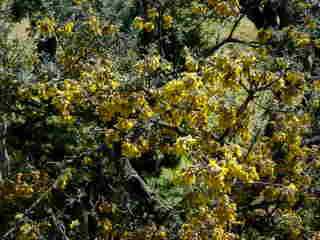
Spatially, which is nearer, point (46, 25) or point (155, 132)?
point (155, 132)

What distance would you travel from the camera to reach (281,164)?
587 cm

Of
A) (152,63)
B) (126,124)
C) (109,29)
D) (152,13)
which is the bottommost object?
(126,124)

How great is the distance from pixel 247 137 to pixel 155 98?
137 cm

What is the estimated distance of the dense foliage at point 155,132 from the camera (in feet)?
14.6

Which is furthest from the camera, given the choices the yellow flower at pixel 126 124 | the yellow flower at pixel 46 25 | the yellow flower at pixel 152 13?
the yellow flower at pixel 152 13

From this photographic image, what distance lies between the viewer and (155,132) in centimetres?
506

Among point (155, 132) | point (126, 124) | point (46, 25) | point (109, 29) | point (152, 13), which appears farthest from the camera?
point (109, 29)

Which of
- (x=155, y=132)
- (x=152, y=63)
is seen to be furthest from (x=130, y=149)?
(x=152, y=63)

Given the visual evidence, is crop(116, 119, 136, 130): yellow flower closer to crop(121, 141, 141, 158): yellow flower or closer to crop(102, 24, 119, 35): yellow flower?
crop(121, 141, 141, 158): yellow flower

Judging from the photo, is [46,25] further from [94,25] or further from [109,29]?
[109,29]

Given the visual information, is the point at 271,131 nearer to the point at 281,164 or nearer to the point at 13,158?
the point at 281,164

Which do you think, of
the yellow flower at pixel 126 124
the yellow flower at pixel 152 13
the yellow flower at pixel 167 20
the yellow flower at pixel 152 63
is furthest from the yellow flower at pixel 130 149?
the yellow flower at pixel 167 20

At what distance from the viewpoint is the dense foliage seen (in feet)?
14.6

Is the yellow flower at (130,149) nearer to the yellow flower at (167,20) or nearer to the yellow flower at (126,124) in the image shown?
the yellow flower at (126,124)
